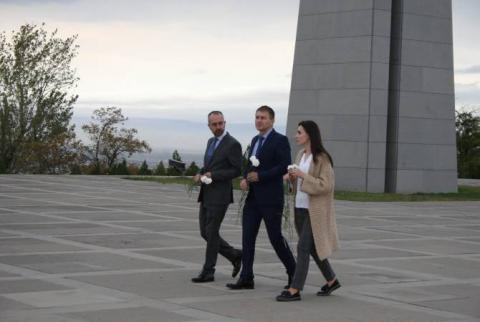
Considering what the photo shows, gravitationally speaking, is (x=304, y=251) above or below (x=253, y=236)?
below

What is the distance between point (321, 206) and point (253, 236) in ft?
3.18

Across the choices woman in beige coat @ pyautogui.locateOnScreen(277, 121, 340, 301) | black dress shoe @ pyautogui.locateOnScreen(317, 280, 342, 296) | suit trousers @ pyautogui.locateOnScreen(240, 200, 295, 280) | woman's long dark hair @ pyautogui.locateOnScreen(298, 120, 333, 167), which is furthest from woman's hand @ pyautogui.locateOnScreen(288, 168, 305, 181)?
black dress shoe @ pyautogui.locateOnScreen(317, 280, 342, 296)

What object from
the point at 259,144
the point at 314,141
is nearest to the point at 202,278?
the point at 259,144

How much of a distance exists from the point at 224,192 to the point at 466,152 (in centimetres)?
4426

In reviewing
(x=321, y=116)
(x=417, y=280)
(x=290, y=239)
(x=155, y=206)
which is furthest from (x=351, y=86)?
(x=417, y=280)

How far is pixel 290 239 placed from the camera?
15406mm

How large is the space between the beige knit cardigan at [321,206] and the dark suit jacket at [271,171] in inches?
20.2

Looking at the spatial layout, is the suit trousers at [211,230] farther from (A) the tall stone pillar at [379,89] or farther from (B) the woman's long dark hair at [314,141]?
(A) the tall stone pillar at [379,89]

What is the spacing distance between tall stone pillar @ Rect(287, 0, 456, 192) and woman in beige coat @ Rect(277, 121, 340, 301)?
22.0 metres

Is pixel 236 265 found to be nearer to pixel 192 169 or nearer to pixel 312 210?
pixel 312 210

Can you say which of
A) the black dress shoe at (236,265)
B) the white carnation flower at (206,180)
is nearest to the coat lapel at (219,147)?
the white carnation flower at (206,180)

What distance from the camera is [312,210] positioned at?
9.96 meters

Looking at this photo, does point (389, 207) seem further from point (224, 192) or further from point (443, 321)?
point (443, 321)

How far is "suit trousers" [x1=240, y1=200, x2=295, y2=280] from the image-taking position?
1045 cm
